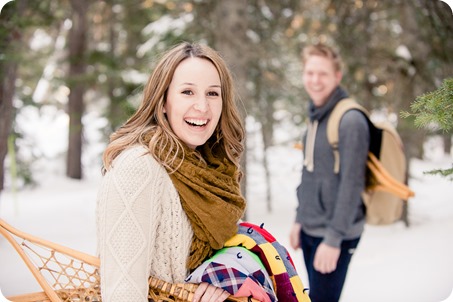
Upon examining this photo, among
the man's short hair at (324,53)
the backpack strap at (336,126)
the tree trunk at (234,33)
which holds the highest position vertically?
the tree trunk at (234,33)

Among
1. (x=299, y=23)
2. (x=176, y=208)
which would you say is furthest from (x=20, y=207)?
(x=176, y=208)

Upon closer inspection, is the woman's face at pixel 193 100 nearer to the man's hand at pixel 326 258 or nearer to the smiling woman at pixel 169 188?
the smiling woman at pixel 169 188

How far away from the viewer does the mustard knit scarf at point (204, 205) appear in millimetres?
1238

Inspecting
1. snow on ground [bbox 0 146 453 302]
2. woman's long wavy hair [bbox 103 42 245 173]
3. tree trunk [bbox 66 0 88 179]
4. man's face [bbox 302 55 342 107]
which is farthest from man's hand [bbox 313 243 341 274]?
tree trunk [bbox 66 0 88 179]

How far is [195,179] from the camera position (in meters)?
1.25

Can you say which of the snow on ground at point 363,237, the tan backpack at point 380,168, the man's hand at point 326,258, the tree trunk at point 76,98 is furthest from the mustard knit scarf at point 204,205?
the tree trunk at point 76,98

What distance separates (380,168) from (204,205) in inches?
54.5

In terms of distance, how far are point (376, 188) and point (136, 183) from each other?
1605 millimetres

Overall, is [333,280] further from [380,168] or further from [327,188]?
[380,168]

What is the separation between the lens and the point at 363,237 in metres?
5.91

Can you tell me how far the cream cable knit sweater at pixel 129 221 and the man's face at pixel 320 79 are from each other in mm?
1454

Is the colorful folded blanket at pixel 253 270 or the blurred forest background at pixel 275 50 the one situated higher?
the blurred forest background at pixel 275 50

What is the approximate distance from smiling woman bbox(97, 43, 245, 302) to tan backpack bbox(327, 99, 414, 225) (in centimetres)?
102

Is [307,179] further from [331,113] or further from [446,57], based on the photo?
[446,57]
